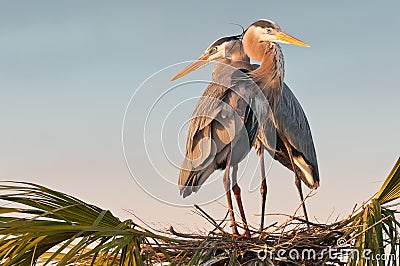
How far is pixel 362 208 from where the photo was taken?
10.4 feet

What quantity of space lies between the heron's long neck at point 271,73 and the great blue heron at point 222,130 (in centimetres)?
16

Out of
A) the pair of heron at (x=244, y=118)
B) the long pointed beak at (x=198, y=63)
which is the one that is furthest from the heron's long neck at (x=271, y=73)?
the long pointed beak at (x=198, y=63)

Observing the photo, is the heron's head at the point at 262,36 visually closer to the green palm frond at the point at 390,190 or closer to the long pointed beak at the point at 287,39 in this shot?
the long pointed beak at the point at 287,39

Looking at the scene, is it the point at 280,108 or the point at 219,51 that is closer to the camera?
the point at 219,51

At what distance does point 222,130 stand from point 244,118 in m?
0.17

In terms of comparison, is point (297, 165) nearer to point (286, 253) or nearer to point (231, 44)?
point (231, 44)

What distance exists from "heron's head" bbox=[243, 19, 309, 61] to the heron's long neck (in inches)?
1.9

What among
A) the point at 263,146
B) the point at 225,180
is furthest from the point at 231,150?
the point at 263,146

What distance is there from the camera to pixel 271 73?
16.2 feet

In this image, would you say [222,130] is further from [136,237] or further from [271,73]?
[136,237]

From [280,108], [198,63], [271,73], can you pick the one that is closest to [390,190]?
[271,73]

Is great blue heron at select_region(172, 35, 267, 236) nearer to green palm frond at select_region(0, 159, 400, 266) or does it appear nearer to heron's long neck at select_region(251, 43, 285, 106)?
heron's long neck at select_region(251, 43, 285, 106)

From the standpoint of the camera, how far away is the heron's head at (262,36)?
197 inches

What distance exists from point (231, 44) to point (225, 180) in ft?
3.96
